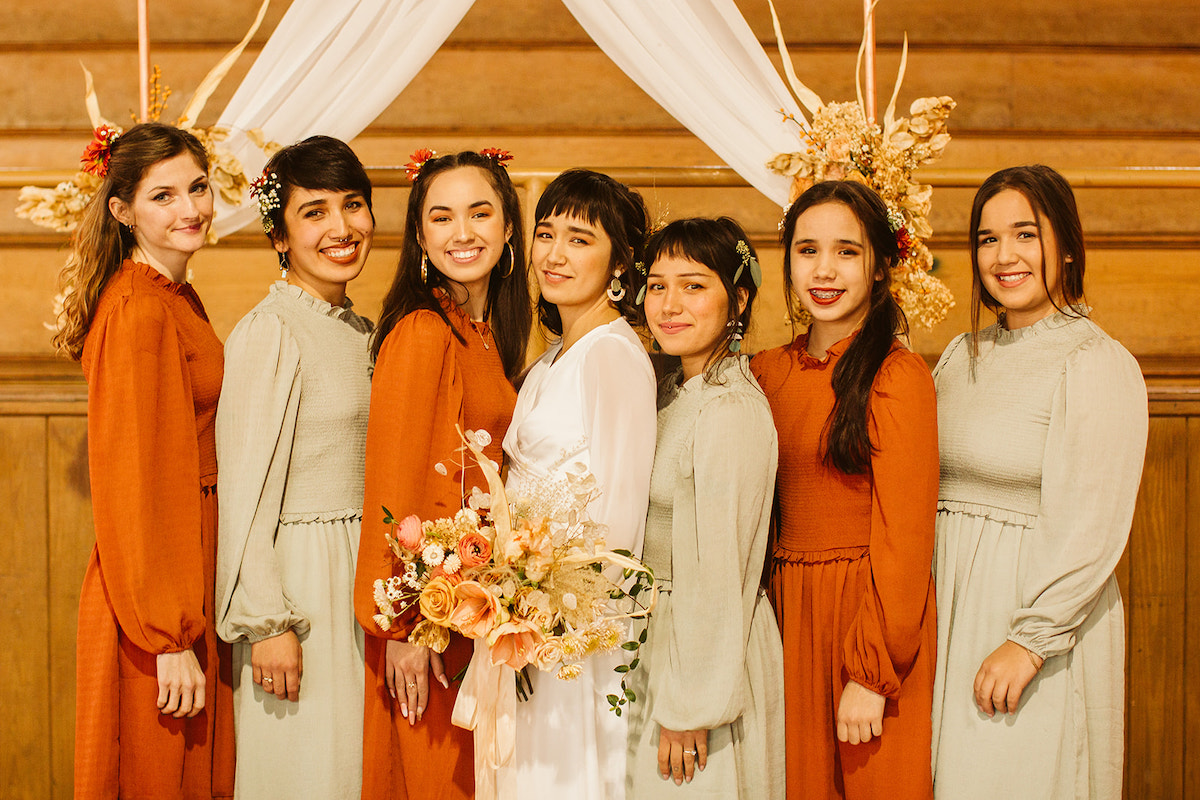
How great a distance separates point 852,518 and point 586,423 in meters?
0.69

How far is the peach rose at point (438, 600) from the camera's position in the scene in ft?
6.47

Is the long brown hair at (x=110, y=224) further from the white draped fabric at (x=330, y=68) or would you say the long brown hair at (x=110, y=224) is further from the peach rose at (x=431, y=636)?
the peach rose at (x=431, y=636)

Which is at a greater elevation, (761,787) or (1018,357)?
(1018,357)

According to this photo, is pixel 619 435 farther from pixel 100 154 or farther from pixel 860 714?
pixel 100 154

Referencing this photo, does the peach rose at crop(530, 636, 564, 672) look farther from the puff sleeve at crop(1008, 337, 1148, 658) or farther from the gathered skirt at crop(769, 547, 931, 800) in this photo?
the puff sleeve at crop(1008, 337, 1148, 658)

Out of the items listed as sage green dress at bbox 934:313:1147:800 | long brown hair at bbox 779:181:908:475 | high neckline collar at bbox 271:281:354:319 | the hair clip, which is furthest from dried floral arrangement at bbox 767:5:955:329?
high neckline collar at bbox 271:281:354:319

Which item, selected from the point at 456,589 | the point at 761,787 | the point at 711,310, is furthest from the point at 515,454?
the point at 761,787

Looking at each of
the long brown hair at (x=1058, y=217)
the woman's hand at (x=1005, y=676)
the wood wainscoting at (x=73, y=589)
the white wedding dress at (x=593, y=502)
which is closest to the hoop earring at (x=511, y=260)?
the white wedding dress at (x=593, y=502)

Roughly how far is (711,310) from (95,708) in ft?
5.84

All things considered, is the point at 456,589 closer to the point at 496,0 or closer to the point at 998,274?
the point at 998,274

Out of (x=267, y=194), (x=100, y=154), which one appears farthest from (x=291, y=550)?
(x=100, y=154)

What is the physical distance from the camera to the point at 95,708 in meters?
2.21

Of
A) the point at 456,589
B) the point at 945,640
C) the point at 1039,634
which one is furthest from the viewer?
the point at 945,640

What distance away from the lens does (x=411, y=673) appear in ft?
7.31
